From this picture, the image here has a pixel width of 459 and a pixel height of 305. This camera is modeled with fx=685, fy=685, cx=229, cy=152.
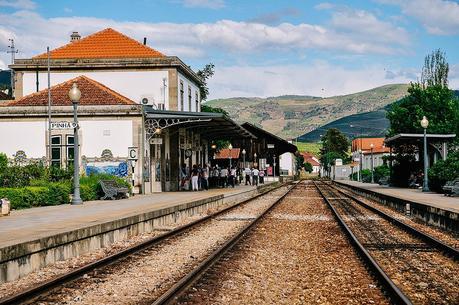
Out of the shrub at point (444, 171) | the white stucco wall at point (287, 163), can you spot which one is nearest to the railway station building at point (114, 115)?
the shrub at point (444, 171)

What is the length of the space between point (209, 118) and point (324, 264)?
2208 cm

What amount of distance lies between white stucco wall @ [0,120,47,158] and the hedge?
9.74 metres

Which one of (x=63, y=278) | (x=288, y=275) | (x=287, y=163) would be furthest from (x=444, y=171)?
(x=287, y=163)

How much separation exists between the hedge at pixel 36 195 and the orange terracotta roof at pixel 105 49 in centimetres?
2168

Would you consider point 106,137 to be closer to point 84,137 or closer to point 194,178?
point 84,137

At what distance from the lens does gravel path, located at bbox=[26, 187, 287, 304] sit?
8156 millimetres

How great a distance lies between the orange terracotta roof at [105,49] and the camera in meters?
44.3

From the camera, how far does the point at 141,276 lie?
9.94 meters

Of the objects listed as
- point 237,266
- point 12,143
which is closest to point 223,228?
point 237,266

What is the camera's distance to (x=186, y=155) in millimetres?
42281

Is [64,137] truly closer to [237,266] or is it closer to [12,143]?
[12,143]

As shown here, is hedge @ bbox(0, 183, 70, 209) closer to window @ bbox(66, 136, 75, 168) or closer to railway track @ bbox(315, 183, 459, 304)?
window @ bbox(66, 136, 75, 168)

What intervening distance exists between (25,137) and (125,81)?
409 inches

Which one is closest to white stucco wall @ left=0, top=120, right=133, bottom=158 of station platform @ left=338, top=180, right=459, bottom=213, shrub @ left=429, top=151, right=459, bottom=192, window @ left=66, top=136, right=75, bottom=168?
window @ left=66, top=136, right=75, bottom=168
